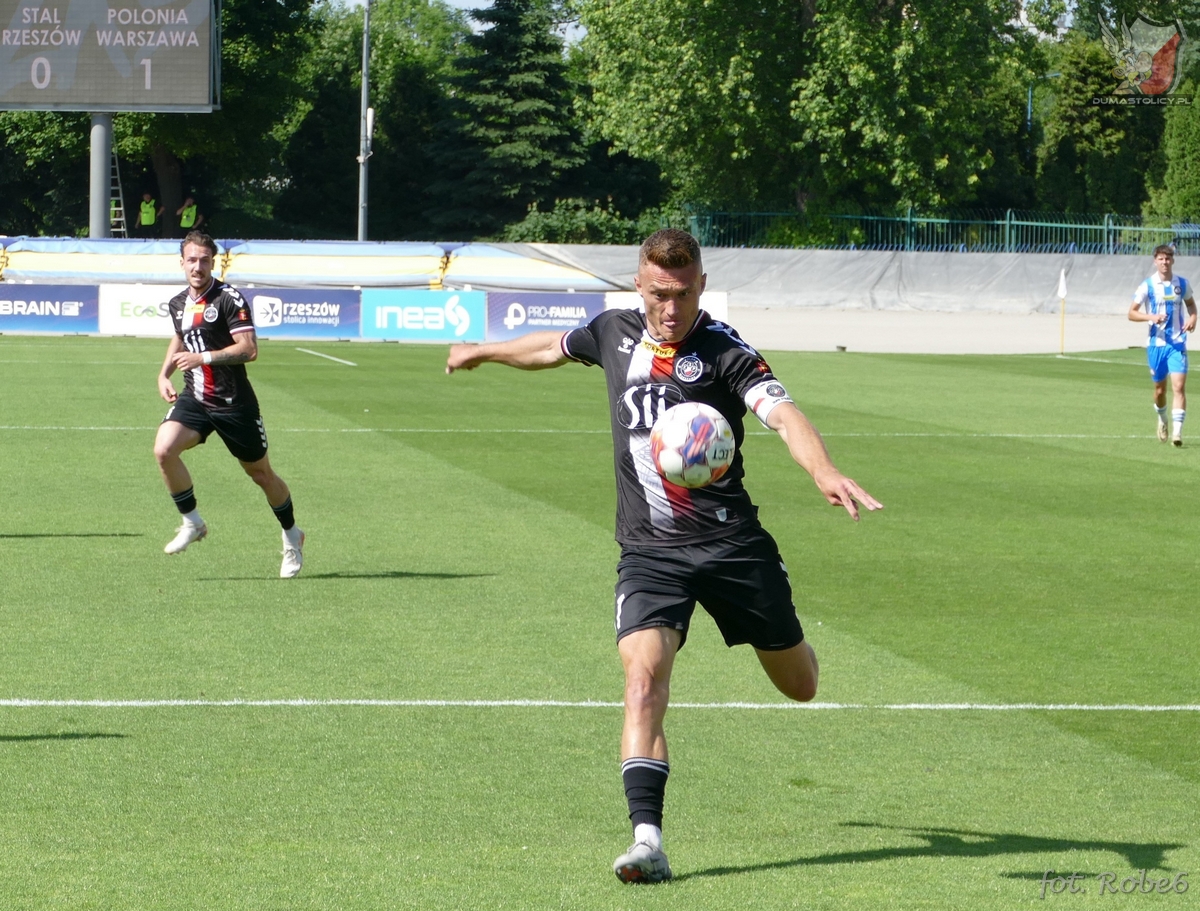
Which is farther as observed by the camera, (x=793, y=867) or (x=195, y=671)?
(x=195, y=671)

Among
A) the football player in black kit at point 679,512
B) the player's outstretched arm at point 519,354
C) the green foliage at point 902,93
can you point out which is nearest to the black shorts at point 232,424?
the player's outstretched arm at point 519,354

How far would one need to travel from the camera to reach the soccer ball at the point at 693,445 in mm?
5547

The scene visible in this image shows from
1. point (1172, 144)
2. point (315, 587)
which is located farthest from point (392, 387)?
point (1172, 144)

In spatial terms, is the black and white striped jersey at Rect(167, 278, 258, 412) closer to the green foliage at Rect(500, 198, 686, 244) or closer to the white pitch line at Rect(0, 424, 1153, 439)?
the white pitch line at Rect(0, 424, 1153, 439)

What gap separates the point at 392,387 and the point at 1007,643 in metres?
17.6

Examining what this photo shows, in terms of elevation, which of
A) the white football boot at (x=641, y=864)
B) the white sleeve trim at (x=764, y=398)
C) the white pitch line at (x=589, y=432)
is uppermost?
the white sleeve trim at (x=764, y=398)

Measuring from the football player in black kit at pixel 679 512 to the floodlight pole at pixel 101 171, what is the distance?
36.3 meters

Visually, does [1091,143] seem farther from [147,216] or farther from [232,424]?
[232,424]

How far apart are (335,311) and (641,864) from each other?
31.9 meters

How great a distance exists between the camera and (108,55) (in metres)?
36.9

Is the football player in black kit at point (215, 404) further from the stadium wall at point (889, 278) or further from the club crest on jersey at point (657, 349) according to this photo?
the stadium wall at point (889, 278)

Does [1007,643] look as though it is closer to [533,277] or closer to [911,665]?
[911,665]

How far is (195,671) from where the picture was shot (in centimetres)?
814

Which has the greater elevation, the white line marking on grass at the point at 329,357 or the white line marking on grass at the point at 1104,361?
the white line marking on grass at the point at 1104,361
